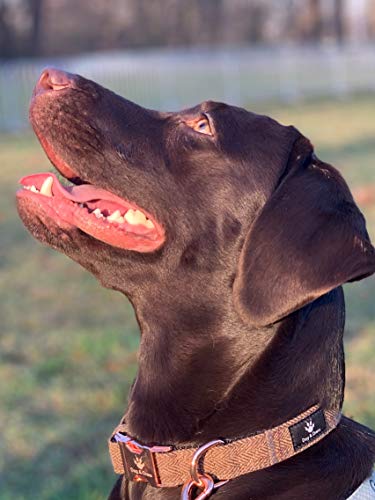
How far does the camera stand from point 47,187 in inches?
111

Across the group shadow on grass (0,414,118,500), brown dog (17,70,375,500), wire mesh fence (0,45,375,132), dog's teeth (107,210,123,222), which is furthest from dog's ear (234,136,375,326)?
wire mesh fence (0,45,375,132)

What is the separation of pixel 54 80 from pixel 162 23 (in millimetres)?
33846

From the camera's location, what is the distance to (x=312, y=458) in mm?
2561

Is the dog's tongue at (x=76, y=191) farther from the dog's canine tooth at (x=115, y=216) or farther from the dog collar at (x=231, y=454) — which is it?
the dog collar at (x=231, y=454)

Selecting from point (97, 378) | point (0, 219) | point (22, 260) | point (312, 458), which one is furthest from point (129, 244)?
point (0, 219)

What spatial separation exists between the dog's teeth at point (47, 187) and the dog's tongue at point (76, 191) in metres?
0.01

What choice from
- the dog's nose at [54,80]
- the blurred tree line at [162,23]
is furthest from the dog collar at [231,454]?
the blurred tree line at [162,23]

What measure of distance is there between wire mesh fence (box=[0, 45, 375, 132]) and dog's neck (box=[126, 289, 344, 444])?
45.7ft

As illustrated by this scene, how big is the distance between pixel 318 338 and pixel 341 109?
67.1ft

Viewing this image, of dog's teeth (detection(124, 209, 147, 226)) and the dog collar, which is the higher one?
dog's teeth (detection(124, 209, 147, 226))

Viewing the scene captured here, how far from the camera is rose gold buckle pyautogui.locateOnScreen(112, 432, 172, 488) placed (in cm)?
259

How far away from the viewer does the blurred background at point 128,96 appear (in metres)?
4.44

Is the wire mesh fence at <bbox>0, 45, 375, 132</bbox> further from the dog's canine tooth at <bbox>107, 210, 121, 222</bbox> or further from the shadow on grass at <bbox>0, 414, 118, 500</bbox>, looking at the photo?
the dog's canine tooth at <bbox>107, 210, 121, 222</bbox>

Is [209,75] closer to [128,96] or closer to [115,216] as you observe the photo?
[128,96]
